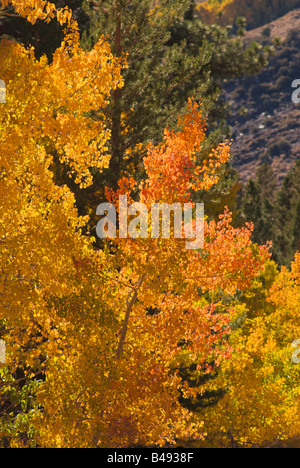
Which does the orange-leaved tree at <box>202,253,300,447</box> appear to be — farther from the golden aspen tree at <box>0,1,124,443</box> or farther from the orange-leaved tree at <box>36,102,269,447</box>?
the golden aspen tree at <box>0,1,124,443</box>

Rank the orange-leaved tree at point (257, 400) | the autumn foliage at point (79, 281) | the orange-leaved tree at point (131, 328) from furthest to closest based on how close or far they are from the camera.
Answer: the orange-leaved tree at point (257, 400)
the orange-leaved tree at point (131, 328)
the autumn foliage at point (79, 281)

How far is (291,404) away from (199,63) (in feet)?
41.4

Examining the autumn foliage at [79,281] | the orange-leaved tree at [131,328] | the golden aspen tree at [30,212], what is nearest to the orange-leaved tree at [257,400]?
the orange-leaved tree at [131,328]

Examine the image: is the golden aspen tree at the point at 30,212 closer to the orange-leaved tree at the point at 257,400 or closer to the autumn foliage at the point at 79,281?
the autumn foliage at the point at 79,281

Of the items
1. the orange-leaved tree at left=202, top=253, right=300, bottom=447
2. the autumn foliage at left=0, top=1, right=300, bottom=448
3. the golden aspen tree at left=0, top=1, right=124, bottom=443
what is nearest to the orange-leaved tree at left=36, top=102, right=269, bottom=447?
the autumn foliage at left=0, top=1, right=300, bottom=448

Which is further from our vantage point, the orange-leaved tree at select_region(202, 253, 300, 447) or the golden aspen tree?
the orange-leaved tree at select_region(202, 253, 300, 447)

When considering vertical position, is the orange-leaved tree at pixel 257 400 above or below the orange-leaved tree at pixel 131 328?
below

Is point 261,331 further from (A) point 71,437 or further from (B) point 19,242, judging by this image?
(B) point 19,242

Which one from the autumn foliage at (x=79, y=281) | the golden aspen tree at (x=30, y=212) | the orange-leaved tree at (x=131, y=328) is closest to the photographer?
the golden aspen tree at (x=30, y=212)

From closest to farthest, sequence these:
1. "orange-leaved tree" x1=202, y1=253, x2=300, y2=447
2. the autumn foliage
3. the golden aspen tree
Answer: the golden aspen tree < the autumn foliage < "orange-leaved tree" x1=202, y1=253, x2=300, y2=447

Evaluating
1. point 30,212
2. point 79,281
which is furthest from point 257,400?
point 30,212

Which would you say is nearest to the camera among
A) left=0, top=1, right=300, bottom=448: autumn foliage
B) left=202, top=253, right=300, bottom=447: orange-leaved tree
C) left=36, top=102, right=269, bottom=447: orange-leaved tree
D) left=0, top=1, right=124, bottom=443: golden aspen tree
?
left=0, top=1, right=124, bottom=443: golden aspen tree

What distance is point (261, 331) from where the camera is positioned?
67.4 ft
